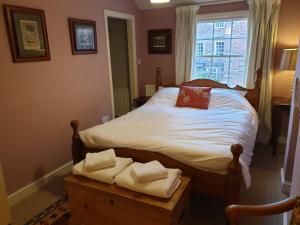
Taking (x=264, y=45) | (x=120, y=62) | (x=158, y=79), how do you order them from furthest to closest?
(x=120, y=62) → (x=158, y=79) → (x=264, y=45)

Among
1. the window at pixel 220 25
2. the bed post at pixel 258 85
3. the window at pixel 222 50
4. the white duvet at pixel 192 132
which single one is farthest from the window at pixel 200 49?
the bed post at pixel 258 85

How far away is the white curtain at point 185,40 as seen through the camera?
379 centimetres

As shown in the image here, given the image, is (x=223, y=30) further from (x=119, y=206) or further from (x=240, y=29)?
(x=119, y=206)

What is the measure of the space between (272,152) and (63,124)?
2.92 m

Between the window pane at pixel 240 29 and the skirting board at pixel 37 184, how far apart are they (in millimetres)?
3129

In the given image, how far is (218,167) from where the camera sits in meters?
1.83

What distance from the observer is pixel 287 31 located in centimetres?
322

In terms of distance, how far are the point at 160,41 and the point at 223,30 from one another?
1097mm

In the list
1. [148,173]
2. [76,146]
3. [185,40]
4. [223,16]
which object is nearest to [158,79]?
[185,40]

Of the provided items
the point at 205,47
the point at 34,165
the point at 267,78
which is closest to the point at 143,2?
the point at 205,47

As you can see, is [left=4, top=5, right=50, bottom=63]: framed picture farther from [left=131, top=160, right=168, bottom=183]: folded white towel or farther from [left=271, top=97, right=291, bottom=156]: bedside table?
[left=271, top=97, right=291, bottom=156]: bedside table

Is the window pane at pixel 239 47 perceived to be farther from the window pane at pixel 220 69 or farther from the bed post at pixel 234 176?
the bed post at pixel 234 176

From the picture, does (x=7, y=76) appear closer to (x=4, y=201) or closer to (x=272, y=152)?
(x=4, y=201)

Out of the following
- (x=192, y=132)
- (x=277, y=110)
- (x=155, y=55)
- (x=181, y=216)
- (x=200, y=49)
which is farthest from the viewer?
(x=155, y=55)
